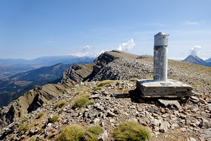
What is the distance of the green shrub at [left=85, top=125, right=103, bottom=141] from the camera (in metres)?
5.99

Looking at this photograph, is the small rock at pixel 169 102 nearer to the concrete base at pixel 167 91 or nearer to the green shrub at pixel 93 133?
the concrete base at pixel 167 91

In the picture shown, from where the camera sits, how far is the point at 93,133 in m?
6.28

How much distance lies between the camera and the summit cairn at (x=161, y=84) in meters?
9.40

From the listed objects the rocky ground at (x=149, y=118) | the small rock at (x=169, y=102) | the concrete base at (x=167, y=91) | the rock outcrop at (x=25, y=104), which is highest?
the concrete base at (x=167, y=91)

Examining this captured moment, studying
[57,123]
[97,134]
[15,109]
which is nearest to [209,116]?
[97,134]

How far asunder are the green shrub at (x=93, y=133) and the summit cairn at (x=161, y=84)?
15.5ft

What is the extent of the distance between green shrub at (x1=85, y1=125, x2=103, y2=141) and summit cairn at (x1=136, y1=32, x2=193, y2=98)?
4.73m

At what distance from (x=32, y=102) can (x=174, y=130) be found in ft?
235

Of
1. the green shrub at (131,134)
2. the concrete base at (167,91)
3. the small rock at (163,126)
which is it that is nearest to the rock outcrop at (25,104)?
the concrete base at (167,91)

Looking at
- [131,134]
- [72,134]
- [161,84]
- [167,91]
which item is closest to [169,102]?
[167,91]

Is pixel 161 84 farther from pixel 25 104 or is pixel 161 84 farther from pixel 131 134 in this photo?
pixel 25 104

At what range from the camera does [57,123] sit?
324 inches

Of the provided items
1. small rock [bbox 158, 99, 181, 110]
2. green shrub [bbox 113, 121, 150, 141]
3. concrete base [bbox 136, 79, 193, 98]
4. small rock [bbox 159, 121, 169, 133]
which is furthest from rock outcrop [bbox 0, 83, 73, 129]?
small rock [bbox 159, 121, 169, 133]

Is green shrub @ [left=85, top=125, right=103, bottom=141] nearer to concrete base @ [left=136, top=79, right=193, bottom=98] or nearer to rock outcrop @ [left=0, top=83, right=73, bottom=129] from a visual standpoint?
concrete base @ [left=136, top=79, right=193, bottom=98]
